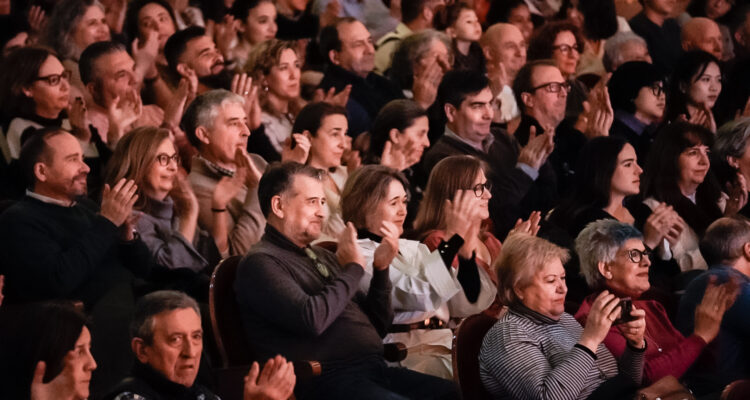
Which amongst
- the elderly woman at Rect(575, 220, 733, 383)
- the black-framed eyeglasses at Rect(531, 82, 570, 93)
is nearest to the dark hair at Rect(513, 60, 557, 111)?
the black-framed eyeglasses at Rect(531, 82, 570, 93)

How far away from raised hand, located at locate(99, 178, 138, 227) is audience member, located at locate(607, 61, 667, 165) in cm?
270

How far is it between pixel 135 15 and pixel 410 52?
1.21 meters

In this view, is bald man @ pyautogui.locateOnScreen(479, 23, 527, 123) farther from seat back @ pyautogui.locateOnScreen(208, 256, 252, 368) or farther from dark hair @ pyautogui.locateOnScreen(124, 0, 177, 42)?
seat back @ pyautogui.locateOnScreen(208, 256, 252, 368)

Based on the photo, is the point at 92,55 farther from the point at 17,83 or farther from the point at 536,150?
the point at 536,150

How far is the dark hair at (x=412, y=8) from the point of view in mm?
6641

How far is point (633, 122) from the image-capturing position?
19.7 feet

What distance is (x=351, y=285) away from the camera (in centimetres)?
370

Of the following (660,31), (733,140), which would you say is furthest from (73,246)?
(660,31)

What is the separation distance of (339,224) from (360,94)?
4.64 feet

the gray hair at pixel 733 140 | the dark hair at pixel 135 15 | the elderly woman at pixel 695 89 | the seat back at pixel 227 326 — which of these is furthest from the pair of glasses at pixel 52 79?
the elderly woman at pixel 695 89

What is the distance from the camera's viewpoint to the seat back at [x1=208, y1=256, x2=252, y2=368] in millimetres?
3713

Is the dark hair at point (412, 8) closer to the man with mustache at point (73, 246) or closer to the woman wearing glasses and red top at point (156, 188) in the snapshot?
the woman wearing glasses and red top at point (156, 188)

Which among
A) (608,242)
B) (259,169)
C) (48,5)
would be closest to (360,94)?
(259,169)

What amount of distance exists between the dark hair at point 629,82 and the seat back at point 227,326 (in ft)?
9.36
